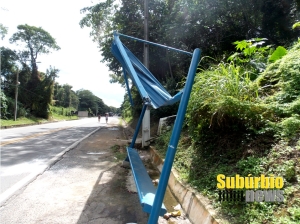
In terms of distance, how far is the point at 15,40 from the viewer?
114 ft

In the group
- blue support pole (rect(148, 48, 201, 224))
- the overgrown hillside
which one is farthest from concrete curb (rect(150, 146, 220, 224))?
blue support pole (rect(148, 48, 201, 224))

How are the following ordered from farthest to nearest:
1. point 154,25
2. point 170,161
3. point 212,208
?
point 154,25 → point 212,208 → point 170,161

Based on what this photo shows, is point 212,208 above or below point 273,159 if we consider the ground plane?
below

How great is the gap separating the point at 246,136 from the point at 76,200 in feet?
9.47

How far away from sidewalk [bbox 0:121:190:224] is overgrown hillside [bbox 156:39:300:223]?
3.57ft

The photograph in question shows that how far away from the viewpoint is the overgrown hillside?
7.13 ft

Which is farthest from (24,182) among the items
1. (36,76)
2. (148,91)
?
(36,76)

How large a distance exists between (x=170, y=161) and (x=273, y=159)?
1450mm

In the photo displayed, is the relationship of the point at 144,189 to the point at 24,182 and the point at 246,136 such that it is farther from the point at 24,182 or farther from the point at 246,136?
the point at 24,182

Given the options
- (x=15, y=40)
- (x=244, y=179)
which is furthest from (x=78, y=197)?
(x=15, y=40)

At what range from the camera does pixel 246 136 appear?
129 inches

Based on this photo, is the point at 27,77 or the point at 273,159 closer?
the point at 273,159

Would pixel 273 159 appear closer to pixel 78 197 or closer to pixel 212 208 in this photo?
pixel 212 208

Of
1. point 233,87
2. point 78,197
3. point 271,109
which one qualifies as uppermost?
point 233,87
